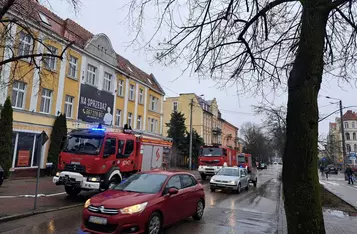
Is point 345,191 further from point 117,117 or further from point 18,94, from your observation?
point 18,94

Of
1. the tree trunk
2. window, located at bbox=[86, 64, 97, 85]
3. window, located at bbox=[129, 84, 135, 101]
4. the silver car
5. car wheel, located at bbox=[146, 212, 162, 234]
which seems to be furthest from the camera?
window, located at bbox=[129, 84, 135, 101]

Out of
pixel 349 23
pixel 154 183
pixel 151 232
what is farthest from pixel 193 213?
pixel 349 23

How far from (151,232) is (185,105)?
167ft

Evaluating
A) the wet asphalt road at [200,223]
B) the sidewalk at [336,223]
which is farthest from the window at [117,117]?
the sidewalk at [336,223]

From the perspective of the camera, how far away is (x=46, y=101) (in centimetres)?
2072

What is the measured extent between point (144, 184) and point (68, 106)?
57.2 feet

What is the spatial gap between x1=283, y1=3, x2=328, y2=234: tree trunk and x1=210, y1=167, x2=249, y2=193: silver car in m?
12.4

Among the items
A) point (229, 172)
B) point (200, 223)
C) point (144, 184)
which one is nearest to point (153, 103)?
point (229, 172)

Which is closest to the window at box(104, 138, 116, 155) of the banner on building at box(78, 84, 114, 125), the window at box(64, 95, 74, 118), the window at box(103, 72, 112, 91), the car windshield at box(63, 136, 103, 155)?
the car windshield at box(63, 136, 103, 155)

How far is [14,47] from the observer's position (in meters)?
9.44

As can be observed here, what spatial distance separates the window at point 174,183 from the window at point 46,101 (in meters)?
15.6

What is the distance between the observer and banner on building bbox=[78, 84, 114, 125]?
2397 cm

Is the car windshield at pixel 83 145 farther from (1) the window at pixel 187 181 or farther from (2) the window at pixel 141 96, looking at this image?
(2) the window at pixel 141 96

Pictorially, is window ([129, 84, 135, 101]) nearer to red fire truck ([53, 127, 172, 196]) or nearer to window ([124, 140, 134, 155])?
red fire truck ([53, 127, 172, 196])
